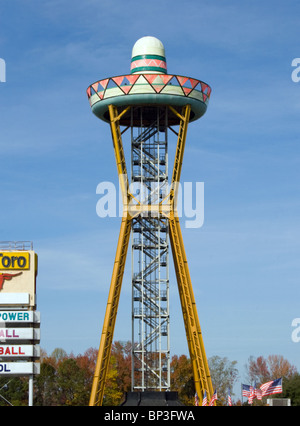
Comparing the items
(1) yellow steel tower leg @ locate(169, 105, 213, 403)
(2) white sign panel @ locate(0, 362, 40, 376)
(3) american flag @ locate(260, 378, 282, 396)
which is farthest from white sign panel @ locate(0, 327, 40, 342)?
(3) american flag @ locate(260, 378, 282, 396)

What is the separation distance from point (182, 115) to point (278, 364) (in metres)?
85.1

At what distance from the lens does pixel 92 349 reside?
164 meters

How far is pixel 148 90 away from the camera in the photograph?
287 feet

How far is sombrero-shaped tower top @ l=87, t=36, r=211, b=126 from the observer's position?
3457 inches

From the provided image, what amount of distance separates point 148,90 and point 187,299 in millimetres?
20848

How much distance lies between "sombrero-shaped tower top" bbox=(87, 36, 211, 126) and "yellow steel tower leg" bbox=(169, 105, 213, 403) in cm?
264

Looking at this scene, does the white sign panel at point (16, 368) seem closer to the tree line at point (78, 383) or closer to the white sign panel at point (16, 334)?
the white sign panel at point (16, 334)

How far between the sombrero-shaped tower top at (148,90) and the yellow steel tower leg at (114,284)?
2.04 m

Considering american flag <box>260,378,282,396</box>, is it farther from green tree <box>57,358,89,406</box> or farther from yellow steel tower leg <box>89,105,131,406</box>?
green tree <box>57,358,89,406</box>

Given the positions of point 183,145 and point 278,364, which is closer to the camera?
point 183,145

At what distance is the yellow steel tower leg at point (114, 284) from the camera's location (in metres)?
85.9

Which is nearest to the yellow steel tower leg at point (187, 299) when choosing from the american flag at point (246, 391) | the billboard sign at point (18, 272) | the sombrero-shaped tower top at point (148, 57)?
the sombrero-shaped tower top at point (148, 57)
